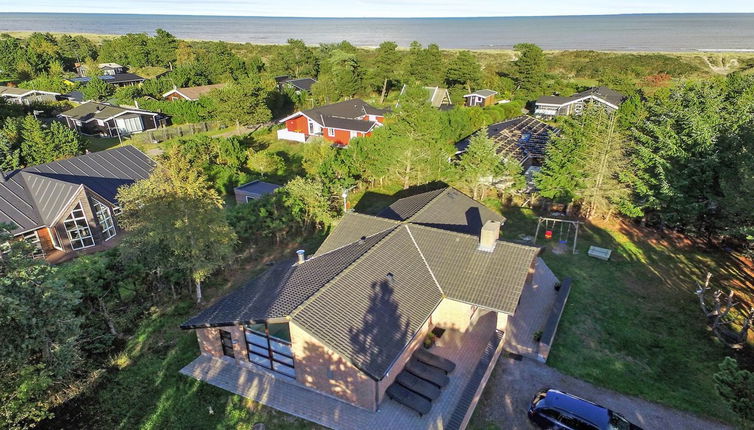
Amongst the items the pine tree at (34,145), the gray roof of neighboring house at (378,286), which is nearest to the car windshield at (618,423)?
the gray roof of neighboring house at (378,286)

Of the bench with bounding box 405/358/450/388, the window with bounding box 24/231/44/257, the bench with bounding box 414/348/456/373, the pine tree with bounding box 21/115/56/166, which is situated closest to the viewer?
the bench with bounding box 405/358/450/388

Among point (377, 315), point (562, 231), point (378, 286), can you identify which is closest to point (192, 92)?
point (562, 231)

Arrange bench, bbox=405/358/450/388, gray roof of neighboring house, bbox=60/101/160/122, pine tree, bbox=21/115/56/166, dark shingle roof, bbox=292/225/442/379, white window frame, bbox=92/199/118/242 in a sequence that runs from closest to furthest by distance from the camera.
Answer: dark shingle roof, bbox=292/225/442/379 → bench, bbox=405/358/450/388 → white window frame, bbox=92/199/118/242 → pine tree, bbox=21/115/56/166 → gray roof of neighboring house, bbox=60/101/160/122

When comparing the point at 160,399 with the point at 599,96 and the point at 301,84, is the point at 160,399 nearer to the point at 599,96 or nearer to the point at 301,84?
the point at 599,96

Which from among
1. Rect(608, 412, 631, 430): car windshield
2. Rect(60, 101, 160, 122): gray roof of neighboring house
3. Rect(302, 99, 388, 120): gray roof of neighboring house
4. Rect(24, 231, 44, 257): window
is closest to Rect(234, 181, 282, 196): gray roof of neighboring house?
Rect(24, 231, 44, 257): window

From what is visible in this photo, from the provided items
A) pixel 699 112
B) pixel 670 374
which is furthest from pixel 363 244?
pixel 699 112

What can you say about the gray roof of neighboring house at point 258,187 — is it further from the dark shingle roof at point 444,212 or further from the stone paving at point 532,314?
the stone paving at point 532,314

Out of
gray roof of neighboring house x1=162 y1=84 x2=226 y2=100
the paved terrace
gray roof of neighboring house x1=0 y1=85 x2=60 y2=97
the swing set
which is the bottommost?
the paved terrace

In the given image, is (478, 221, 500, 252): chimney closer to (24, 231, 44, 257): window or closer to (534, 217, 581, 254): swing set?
(534, 217, 581, 254): swing set
